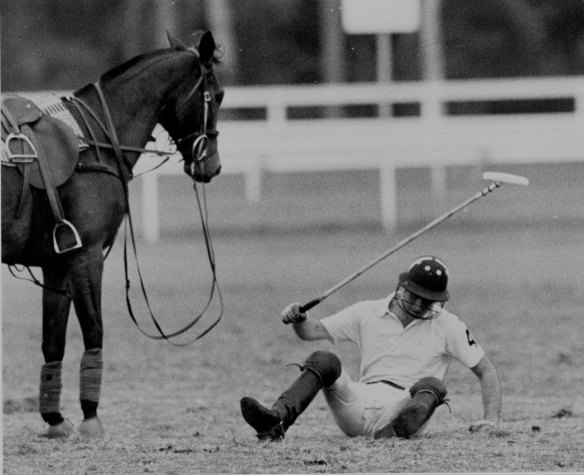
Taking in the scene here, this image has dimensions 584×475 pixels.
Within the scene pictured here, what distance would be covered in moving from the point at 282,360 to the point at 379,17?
970 centimetres

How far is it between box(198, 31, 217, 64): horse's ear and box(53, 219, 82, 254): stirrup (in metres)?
1.24

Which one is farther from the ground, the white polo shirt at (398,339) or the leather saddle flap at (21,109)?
the leather saddle flap at (21,109)

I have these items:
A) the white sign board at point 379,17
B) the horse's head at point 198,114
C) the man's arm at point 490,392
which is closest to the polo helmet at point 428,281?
the man's arm at point 490,392

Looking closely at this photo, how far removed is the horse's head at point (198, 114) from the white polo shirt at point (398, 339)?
1.20 m

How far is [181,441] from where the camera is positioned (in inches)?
307

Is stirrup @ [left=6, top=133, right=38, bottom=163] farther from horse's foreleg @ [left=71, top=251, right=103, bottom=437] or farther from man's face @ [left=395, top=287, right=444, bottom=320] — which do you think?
man's face @ [left=395, top=287, right=444, bottom=320]

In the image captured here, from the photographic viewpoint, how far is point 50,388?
8.06m

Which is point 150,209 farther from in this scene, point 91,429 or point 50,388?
point 91,429

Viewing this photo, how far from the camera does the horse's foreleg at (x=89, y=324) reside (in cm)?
775

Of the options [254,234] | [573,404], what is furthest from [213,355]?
[254,234]

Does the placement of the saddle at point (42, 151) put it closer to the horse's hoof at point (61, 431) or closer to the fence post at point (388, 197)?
the horse's hoof at point (61, 431)

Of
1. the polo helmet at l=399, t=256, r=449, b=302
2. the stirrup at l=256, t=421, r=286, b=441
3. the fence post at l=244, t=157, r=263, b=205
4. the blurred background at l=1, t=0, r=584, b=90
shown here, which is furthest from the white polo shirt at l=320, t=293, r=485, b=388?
the blurred background at l=1, t=0, r=584, b=90

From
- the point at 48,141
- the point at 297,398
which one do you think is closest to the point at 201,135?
the point at 48,141

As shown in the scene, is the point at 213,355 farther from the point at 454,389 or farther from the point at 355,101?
the point at 355,101
